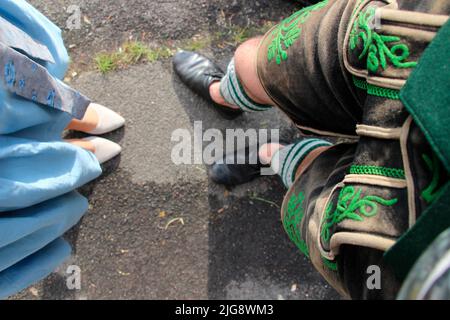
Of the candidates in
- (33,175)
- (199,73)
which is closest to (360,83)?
(33,175)

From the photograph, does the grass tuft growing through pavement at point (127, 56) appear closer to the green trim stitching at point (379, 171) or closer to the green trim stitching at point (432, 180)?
the green trim stitching at point (379, 171)

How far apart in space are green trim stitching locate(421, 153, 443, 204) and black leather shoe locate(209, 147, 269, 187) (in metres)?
0.98

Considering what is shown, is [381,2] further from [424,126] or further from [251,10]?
[251,10]

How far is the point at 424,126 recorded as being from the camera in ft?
1.81

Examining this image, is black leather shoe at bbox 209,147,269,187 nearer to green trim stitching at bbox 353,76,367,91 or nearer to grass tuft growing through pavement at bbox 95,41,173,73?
grass tuft growing through pavement at bbox 95,41,173,73

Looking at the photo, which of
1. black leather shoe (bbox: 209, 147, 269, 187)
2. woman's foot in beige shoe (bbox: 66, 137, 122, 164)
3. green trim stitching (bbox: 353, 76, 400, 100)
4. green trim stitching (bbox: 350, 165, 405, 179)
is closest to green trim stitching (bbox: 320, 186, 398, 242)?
green trim stitching (bbox: 350, 165, 405, 179)

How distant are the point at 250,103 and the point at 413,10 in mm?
707

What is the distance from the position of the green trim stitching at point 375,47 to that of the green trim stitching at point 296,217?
0.41 m

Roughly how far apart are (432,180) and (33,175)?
32.8 inches

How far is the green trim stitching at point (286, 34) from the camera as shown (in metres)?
0.93

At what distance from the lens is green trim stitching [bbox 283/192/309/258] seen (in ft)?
3.20

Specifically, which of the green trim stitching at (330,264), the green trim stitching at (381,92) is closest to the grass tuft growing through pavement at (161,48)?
the green trim stitching at (381,92)

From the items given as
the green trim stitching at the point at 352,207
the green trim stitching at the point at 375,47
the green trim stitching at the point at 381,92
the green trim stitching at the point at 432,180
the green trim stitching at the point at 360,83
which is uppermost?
the green trim stitching at the point at 375,47

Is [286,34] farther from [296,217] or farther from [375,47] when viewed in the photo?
[296,217]
